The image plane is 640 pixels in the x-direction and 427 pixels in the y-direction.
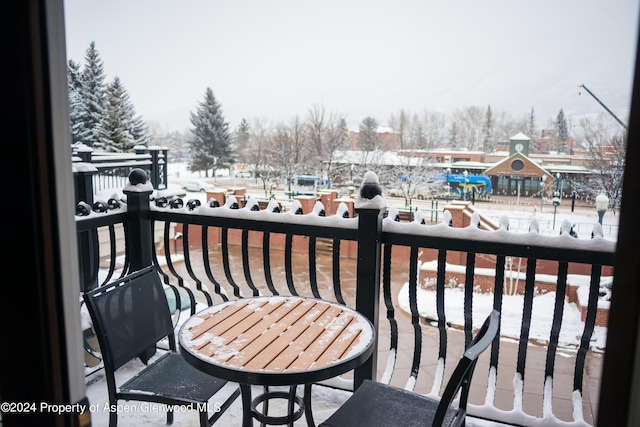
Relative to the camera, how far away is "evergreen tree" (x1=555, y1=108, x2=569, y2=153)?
87.1 ft

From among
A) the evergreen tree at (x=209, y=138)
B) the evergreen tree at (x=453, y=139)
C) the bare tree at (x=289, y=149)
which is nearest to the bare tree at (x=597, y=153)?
the evergreen tree at (x=453, y=139)

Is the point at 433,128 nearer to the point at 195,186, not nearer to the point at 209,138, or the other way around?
the point at 209,138

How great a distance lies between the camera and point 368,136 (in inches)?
1357

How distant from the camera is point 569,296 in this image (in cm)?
1403

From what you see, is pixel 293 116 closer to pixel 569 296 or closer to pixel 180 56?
pixel 180 56

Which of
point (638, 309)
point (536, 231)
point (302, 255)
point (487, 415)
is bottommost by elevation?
point (302, 255)

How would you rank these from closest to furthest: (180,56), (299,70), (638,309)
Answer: (638,309) < (180,56) < (299,70)

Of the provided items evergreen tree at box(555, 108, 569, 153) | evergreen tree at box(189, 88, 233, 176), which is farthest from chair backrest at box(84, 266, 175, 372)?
evergreen tree at box(189, 88, 233, 176)

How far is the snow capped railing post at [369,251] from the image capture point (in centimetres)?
228

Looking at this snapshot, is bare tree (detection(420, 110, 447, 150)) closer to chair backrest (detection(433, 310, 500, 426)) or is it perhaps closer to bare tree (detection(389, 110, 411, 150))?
bare tree (detection(389, 110, 411, 150))

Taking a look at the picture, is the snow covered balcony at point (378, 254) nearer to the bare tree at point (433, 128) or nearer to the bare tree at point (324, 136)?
the bare tree at point (324, 136)

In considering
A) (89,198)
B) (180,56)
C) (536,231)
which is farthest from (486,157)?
(536,231)

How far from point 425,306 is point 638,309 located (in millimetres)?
14222

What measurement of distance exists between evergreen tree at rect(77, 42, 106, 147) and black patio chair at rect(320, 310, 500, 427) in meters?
16.9
